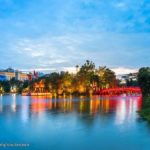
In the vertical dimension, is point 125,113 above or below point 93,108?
below

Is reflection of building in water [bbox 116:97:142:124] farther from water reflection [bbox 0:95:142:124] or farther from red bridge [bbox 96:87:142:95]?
red bridge [bbox 96:87:142:95]

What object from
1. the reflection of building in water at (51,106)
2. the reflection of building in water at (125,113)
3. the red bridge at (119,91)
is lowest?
the reflection of building in water at (125,113)

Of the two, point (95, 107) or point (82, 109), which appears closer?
point (82, 109)

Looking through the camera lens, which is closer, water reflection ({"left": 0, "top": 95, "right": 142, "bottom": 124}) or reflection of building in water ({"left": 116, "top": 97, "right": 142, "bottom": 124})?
reflection of building in water ({"left": 116, "top": 97, "right": 142, "bottom": 124})

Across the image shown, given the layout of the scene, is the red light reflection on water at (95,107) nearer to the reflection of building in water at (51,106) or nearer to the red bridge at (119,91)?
the reflection of building in water at (51,106)

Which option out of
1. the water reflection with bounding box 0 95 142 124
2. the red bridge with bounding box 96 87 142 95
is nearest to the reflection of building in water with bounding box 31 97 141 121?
the water reflection with bounding box 0 95 142 124

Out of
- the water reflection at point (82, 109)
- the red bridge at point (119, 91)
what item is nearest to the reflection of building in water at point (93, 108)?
the water reflection at point (82, 109)

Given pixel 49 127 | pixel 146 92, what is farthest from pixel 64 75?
pixel 49 127

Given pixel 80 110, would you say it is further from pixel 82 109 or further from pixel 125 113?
pixel 125 113

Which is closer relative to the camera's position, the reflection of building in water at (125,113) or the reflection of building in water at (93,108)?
the reflection of building in water at (125,113)

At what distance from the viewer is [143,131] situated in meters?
25.5

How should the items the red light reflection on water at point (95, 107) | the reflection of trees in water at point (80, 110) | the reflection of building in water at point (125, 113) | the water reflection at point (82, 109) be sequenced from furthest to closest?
the red light reflection on water at point (95, 107), the water reflection at point (82, 109), the reflection of trees in water at point (80, 110), the reflection of building in water at point (125, 113)

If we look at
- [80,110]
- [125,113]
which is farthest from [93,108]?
[125,113]

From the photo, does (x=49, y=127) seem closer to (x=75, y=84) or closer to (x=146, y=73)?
(x=146, y=73)
